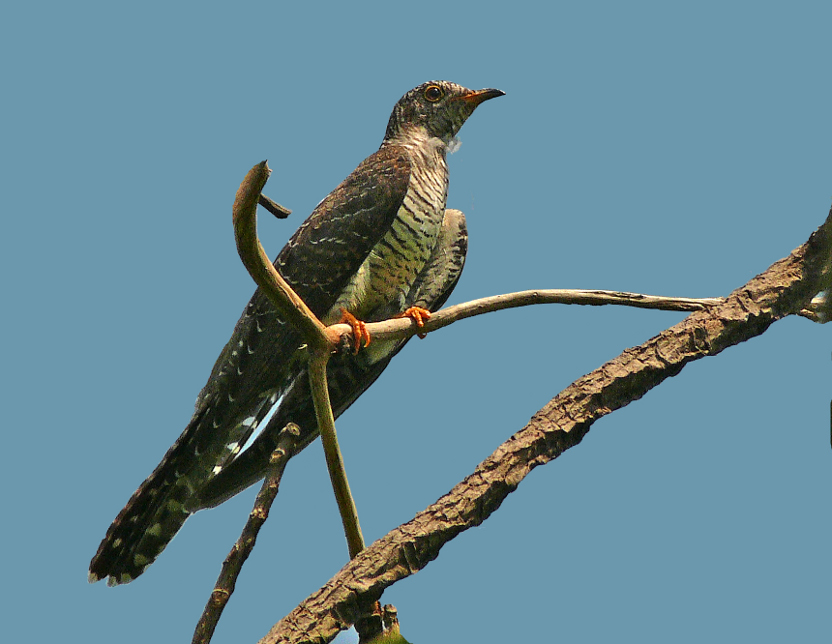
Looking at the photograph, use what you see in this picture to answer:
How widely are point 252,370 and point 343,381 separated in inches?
17.4

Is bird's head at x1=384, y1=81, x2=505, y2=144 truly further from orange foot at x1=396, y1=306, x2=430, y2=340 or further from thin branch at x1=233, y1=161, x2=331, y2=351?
thin branch at x1=233, y1=161, x2=331, y2=351

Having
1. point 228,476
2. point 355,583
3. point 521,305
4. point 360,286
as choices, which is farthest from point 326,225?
point 355,583

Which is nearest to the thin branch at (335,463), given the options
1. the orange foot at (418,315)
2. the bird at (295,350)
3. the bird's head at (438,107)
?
the bird at (295,350)

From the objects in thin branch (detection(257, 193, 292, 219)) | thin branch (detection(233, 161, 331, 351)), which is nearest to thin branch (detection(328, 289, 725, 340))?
thin branch (detection(233, 161, 331, 351))

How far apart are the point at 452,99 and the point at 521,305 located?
978mm

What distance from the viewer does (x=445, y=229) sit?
3.34m

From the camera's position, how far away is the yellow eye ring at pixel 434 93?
3271 millimetres

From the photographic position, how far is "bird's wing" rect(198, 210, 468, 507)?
9.64ft

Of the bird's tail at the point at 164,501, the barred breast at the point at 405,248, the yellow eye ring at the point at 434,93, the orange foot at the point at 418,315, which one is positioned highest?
the yellow eye ring at the point at 434,93

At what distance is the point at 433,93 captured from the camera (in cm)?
327

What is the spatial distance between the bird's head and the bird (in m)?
0.14

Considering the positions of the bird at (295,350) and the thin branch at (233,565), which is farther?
the bird at (295,350)

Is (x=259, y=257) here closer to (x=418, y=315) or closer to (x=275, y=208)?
(x=275, y=208)

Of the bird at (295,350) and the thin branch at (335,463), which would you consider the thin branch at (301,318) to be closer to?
the thin branch at (335,463)
